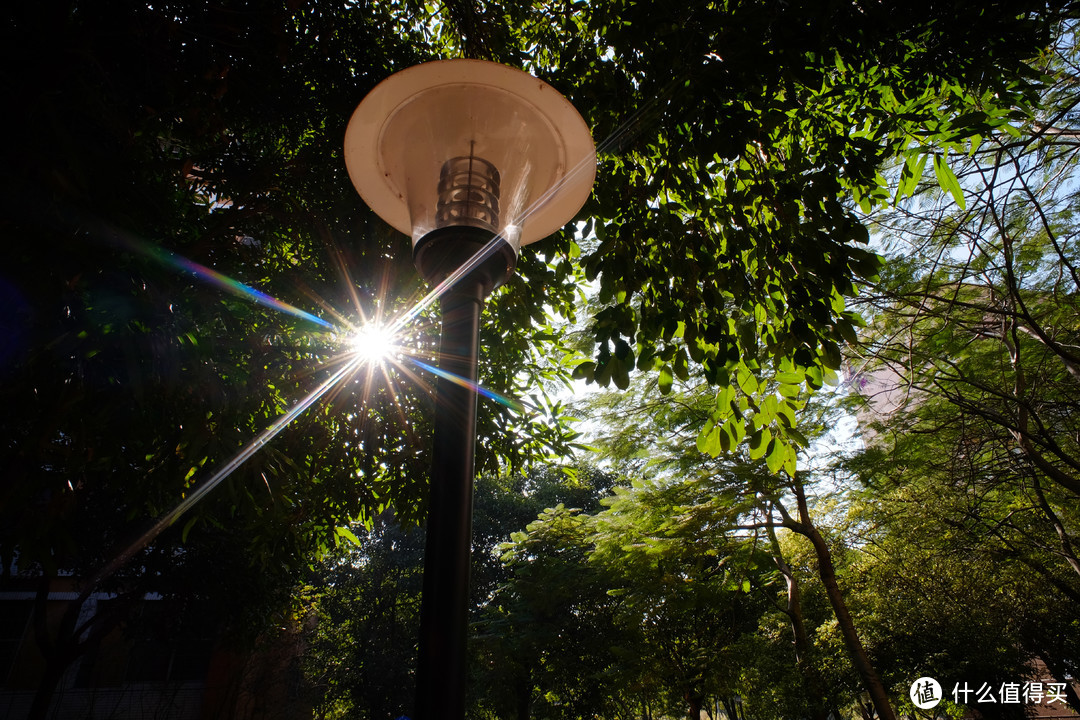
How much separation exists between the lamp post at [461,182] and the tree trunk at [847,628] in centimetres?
897

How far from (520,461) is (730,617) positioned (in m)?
10.8

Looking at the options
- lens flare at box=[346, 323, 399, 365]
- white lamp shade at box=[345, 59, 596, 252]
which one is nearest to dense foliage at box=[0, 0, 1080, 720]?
lens flare at box=[346, 323, 399, 365]

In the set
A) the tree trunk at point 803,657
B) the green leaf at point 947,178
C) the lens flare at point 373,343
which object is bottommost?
the tree trunk at point 803,657

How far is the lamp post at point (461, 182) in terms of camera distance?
128 cm

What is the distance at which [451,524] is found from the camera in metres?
1.18

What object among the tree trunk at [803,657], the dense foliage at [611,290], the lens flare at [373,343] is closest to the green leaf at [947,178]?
the dense foliage at [611,290]

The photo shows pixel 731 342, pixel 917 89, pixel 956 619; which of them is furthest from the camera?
pixel 956 619

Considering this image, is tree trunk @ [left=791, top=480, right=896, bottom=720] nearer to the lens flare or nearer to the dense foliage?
the dense foliage

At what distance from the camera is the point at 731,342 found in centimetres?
247

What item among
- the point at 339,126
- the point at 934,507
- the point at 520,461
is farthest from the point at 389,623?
the point at 339,126

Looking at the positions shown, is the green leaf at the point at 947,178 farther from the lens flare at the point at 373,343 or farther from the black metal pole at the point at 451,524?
the lens flare at the point at 373,343

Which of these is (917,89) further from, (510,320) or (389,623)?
(389,623)

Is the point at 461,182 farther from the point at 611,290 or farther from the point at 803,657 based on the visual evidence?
the point at 803,657

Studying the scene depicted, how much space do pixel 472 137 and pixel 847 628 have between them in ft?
33.6
